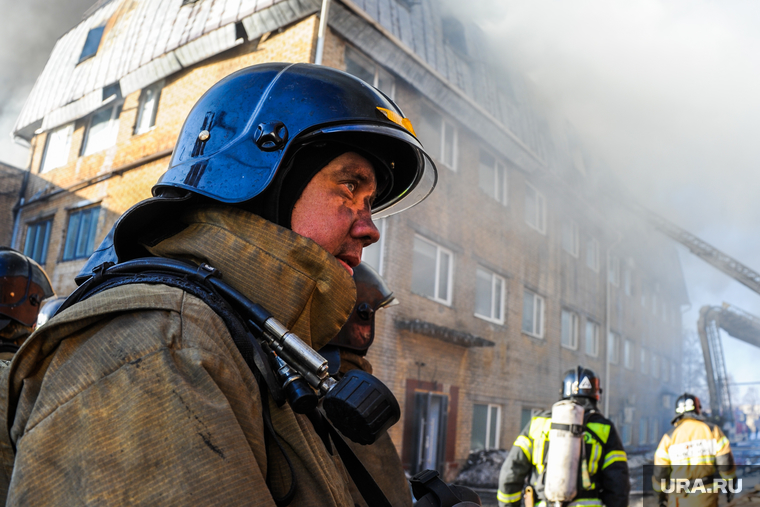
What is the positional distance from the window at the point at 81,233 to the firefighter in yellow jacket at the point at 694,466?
11234 mm

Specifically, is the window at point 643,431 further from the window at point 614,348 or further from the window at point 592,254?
the window at point 592,254

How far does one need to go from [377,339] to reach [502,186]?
6412 mm

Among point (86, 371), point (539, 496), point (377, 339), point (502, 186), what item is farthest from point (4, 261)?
point (502, 186)

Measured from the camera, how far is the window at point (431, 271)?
11141mm

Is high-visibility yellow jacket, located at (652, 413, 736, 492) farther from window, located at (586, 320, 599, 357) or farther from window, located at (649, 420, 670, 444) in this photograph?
window, located at (649, 420, 670, 444)

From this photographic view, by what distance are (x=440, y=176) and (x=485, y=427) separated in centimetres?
579

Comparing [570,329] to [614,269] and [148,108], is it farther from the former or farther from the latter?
[148,108]

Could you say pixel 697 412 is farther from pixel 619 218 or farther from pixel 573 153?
pixel 619 218

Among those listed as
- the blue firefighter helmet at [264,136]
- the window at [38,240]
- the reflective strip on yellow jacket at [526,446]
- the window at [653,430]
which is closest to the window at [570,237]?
the window at [653,430]

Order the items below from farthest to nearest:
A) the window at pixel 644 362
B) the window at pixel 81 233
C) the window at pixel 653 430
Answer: the window at pixel 653 430 < the window at pixel 644 362 < the window at pixel 81 233

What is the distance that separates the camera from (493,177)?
14.2m

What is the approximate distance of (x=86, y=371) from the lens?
0.88 meters

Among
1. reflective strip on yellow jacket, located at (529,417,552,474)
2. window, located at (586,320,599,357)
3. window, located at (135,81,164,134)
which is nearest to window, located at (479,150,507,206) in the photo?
window, located at (586,320,599,357)

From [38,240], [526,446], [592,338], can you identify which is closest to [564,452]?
[526,446]
